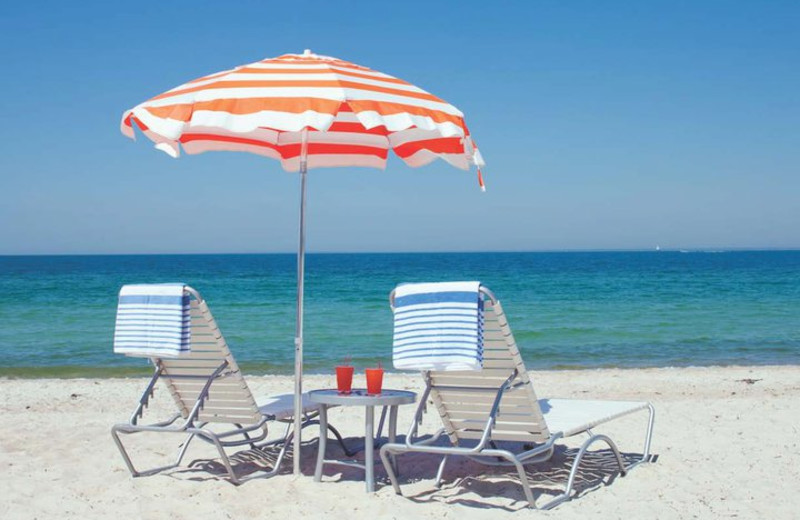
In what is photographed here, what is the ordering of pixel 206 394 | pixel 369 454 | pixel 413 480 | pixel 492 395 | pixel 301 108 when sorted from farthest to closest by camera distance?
pixel 413 480 < pixel 206 394 < pixel 369 454 < pixel 492 395 < pixel 301 108

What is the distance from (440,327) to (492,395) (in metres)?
0.50

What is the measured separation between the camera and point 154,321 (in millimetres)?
4461

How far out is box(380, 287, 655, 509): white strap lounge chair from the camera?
401 centimetres

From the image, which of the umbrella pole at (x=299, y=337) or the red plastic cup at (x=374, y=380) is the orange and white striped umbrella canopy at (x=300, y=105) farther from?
the red plastic cup at (x=374, y=380)

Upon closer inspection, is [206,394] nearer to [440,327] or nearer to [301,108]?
[440,327]

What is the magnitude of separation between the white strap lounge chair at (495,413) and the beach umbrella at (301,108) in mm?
743

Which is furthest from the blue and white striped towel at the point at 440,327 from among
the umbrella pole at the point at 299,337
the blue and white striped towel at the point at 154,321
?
the blue and white striped towel at the point at 154,321

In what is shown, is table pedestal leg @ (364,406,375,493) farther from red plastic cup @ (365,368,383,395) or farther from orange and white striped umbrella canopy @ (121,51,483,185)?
orange and white striped umbrella canopy @ (121,51,483,185)

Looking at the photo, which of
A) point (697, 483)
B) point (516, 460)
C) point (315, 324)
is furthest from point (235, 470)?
point (315, 324)

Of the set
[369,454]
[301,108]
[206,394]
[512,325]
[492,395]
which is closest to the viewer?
[301,108]

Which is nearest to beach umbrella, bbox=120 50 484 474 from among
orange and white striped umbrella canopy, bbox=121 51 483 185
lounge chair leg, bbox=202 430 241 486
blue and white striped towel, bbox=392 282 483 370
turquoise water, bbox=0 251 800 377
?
orange and white striped umbrella canopy, bbox=121 51 483 185

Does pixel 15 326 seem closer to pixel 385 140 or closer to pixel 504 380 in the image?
pixel 385 140

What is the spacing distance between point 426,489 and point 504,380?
78cm

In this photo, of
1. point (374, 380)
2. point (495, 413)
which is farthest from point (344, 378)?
point (495, 413)
